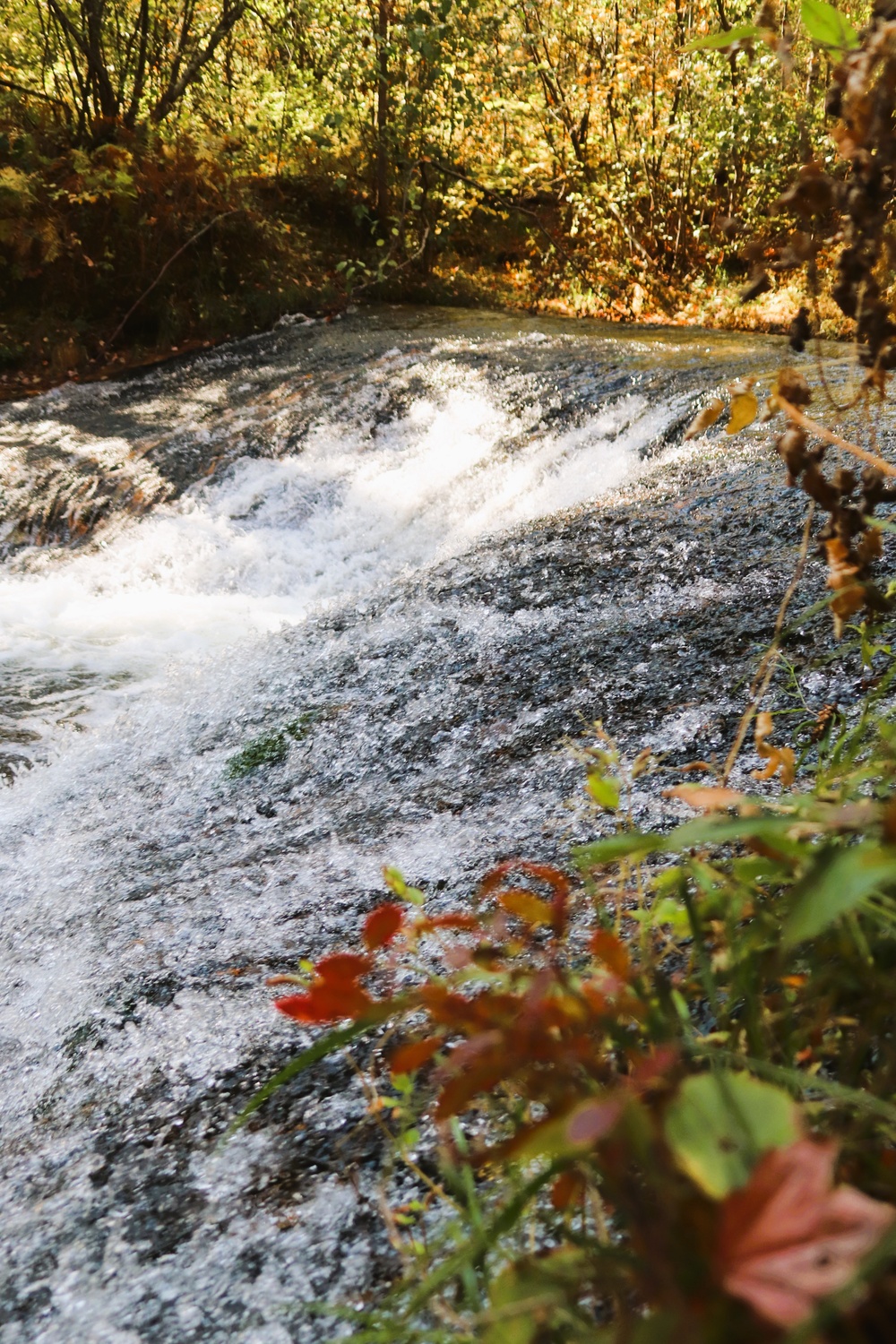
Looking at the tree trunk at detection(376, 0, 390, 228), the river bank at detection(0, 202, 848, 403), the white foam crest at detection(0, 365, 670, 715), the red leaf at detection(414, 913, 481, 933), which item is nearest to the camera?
the red leaf at detection(414, 913, 481, 933)

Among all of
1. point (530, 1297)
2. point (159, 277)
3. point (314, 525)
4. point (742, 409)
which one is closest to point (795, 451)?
point (742, 409)

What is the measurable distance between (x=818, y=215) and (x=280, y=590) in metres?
4.26

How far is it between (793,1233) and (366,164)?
12294mm

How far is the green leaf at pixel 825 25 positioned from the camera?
932 mm

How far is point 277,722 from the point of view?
9.29ft

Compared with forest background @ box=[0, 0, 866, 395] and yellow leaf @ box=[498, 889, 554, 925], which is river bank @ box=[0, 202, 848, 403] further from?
yellow leaf @ box=[498, 889, 554, 925]

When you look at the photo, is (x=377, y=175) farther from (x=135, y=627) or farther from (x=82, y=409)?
(x=135, y=627)

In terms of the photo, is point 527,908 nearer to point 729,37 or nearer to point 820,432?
point 820,432

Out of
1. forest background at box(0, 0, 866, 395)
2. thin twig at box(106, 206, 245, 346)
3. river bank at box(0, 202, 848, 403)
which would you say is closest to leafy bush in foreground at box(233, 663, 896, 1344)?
river bank at box(0, 202, 848, 403)

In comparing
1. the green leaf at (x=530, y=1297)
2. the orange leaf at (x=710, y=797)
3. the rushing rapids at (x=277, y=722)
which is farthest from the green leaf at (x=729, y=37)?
the rushing rapids at (x=277, y=722)

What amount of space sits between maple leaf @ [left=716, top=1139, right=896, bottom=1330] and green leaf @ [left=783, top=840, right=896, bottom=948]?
0.12 metres

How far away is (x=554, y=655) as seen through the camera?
8.90ft

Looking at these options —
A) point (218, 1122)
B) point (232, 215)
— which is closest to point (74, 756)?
point (218, 1122)

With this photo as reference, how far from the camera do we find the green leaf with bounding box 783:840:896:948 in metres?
0.52
